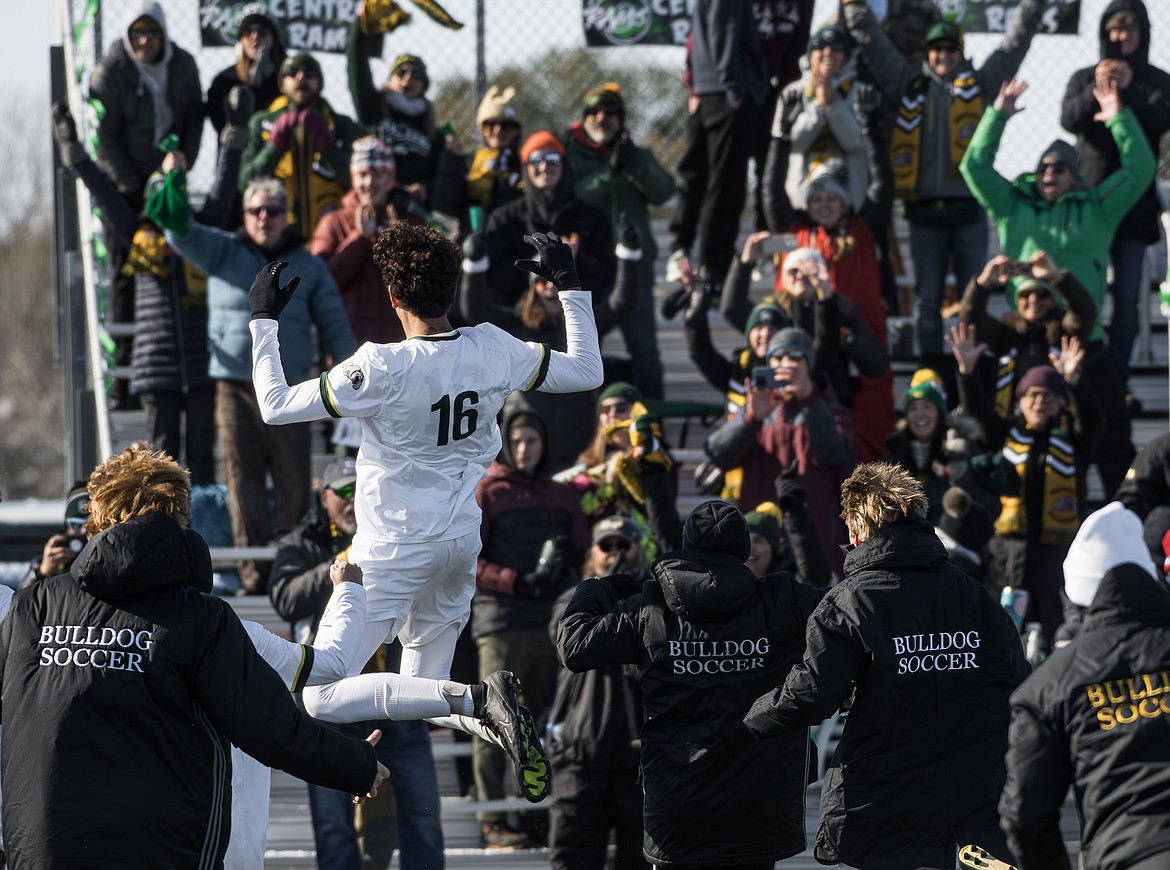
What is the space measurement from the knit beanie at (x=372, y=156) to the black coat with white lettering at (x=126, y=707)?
4965 millimetres

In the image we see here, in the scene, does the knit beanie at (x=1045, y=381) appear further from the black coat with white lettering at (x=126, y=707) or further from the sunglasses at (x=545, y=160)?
the black coat with white lettering at (x=126, y=707)

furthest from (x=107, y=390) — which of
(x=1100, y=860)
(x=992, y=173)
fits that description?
(x=1100, y=860)

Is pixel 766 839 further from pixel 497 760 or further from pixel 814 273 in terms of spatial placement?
pixel 814 273

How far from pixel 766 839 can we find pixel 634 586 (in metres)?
0.87

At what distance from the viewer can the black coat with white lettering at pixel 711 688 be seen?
5383 mm

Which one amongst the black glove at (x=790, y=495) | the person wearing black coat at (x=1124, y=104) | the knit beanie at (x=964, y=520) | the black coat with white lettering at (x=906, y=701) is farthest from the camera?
the person wearing black coat at (x=1124, y=104)

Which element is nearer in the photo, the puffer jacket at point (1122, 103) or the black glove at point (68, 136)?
the black glove at point (68, 136)

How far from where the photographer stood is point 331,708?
220 inches

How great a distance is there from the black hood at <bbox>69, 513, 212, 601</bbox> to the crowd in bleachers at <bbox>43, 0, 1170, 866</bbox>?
8.81 feet

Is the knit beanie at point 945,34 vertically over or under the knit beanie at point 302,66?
over

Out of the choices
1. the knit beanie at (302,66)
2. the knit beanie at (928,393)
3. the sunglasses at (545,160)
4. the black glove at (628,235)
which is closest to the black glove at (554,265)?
the black glove at (628,235)

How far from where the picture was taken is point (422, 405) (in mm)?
5441

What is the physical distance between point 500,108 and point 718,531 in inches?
193

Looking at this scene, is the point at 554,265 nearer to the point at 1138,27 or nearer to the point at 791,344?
the point at 791,344
